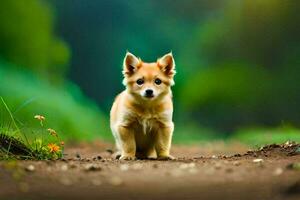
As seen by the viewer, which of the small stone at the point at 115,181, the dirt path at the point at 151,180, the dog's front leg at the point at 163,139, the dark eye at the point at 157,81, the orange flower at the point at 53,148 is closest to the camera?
the dirt path at the point at 151,180

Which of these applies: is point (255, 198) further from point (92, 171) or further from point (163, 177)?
point (92, 171)

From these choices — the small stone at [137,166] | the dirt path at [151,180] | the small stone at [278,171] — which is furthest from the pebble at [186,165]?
the small stone at [278,171]

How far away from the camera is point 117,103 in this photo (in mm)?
7527

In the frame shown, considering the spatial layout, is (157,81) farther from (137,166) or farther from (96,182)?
(96,182)

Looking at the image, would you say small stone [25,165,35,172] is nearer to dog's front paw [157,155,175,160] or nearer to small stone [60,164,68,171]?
small stone [60,164,68,171]

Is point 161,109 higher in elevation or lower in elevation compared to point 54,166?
higher

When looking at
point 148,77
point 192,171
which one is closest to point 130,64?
point 148,77

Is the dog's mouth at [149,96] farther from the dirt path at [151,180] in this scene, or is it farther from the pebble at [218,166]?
the pebble at [218,166]

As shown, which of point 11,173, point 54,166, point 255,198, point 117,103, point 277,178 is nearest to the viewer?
point 255,198

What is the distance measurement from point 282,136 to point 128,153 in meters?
3.40

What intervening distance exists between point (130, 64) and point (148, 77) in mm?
348

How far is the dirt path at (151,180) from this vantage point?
4.23 metres

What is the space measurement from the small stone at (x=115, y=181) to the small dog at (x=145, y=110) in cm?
200

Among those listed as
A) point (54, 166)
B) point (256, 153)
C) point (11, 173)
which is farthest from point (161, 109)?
point (11, 173)
